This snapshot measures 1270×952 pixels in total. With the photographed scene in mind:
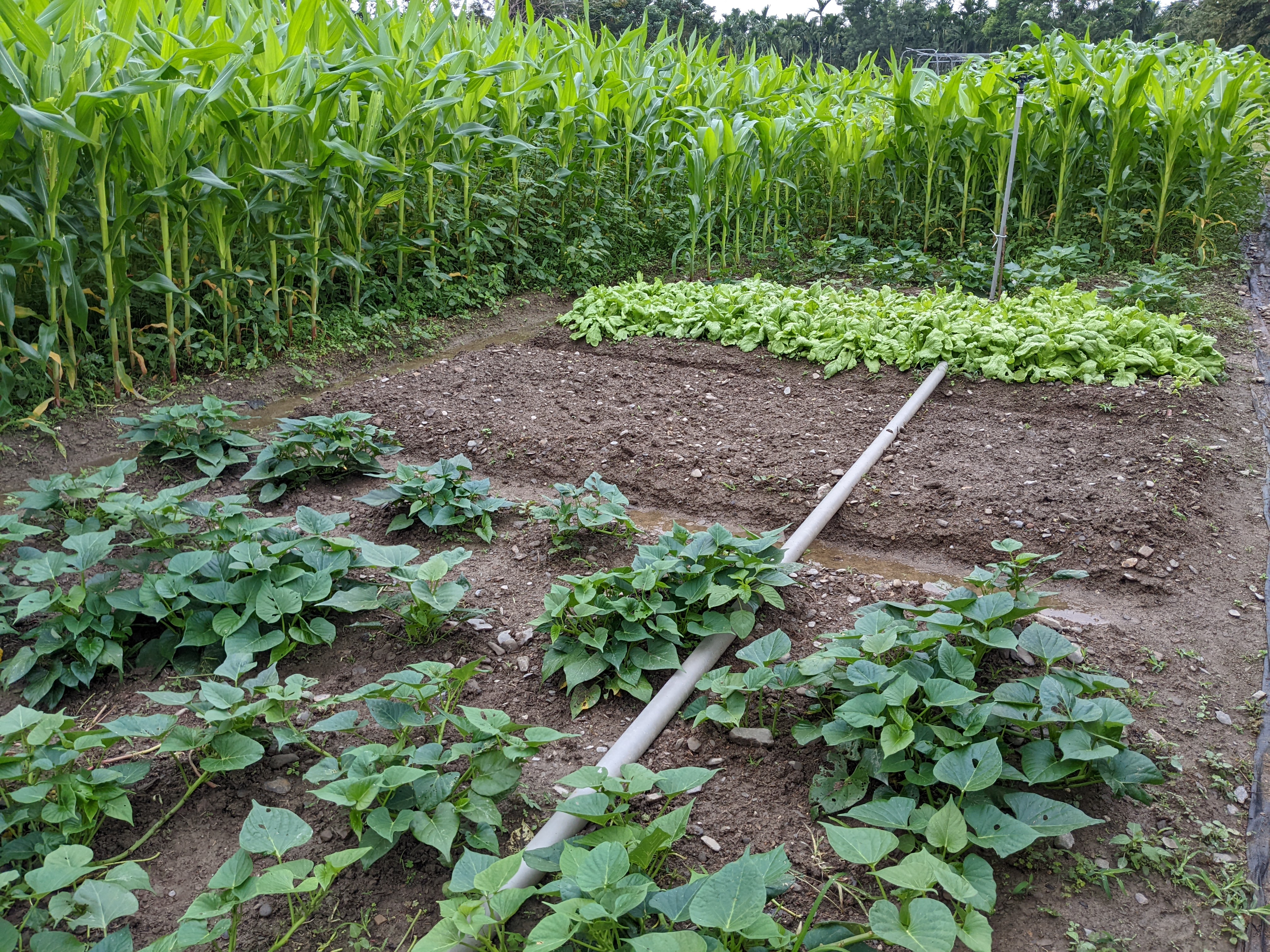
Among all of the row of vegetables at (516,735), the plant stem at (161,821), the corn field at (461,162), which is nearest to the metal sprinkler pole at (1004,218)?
the corn field at (461,162)

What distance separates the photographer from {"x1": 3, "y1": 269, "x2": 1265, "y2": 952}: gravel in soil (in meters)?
1.53

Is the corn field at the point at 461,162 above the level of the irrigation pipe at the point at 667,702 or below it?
above

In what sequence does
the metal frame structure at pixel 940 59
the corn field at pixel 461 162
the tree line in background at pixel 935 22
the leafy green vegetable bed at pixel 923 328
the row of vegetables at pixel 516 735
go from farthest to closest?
the tree line in background at pixel 935 22 → the metal frame structure at pixel 940 59 → the leafy green vegetable bed at pixel 923 328 → the corn field at pixel 461 162 → the row of vegetables at pixel 516 735

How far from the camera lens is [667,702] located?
1876 millimetres

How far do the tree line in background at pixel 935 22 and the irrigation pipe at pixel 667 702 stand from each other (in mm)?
23943

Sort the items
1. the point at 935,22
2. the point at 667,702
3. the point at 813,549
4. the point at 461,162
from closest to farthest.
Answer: the point at 667,702
the point at 813,549
the point at 461,162
the point at 935,22

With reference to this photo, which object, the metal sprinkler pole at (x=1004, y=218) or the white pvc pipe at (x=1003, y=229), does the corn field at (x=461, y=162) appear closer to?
the metal sprinkler pole at (x=1004, y=218)

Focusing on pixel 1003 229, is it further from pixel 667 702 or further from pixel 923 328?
pixel 667 702

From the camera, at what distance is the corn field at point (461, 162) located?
10.9 feet

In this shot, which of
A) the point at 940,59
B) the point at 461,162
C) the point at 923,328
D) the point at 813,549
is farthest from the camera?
the point at 940,59

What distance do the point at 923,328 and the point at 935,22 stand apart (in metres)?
51.0

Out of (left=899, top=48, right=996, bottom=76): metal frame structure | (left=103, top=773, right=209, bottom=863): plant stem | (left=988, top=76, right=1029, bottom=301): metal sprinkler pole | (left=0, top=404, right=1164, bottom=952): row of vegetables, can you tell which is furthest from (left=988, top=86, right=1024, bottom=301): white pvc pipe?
(left=103, top=773, right=209, bottom=863): plant stem

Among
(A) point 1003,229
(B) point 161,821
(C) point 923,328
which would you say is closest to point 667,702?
(B) point 161,821

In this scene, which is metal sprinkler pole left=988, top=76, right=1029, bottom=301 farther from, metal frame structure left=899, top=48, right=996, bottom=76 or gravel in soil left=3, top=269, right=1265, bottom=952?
gravel in soil left=3, top=269, right=1265, bottom=952
